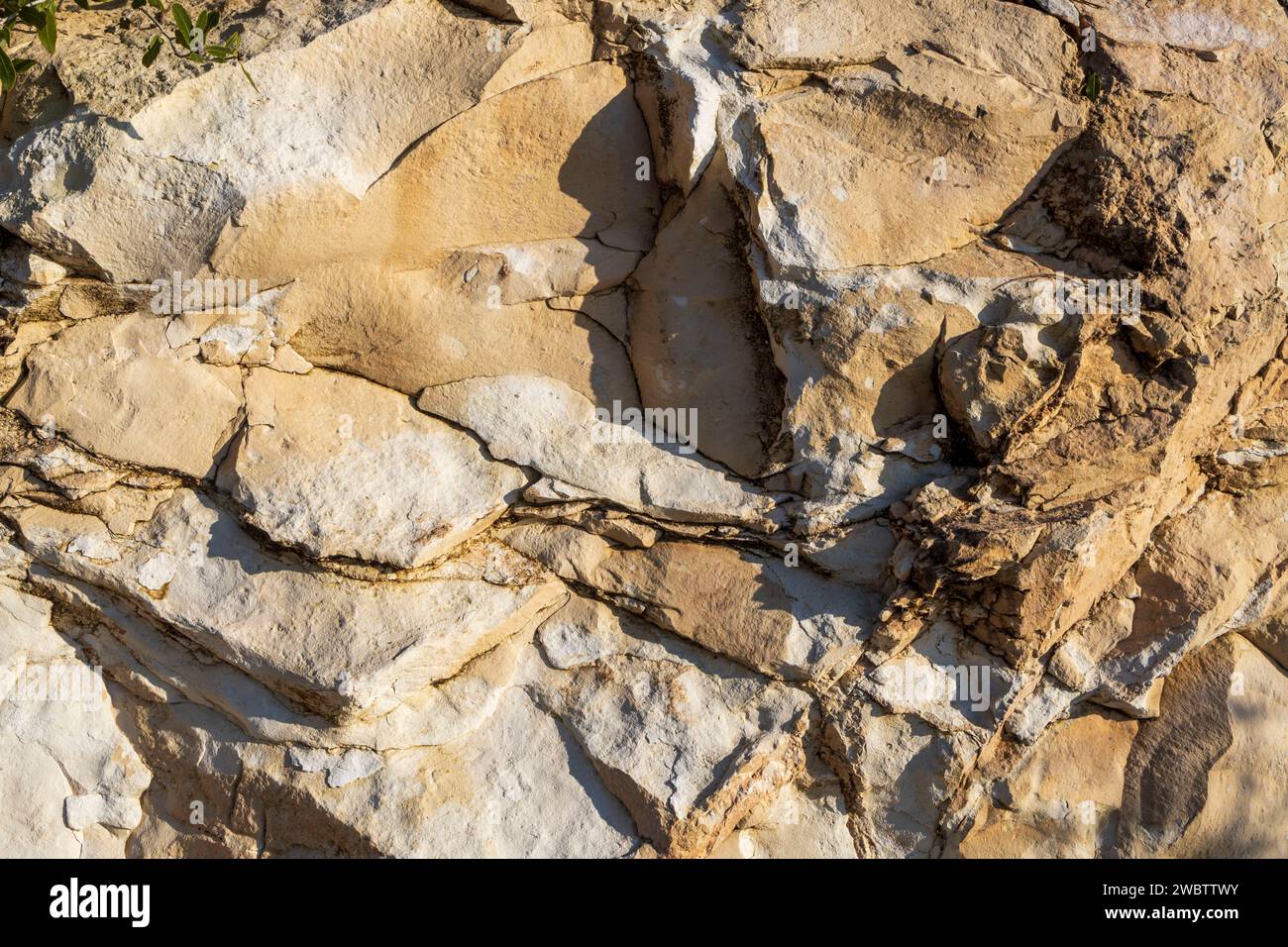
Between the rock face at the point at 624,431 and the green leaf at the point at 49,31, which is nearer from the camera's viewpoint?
the green leaf at the point at 49,31

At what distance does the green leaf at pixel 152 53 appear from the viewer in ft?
11.8

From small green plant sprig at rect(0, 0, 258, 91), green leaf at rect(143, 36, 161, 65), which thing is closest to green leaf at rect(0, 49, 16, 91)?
small green plant sprig at rect(0, 0, 258, 91)

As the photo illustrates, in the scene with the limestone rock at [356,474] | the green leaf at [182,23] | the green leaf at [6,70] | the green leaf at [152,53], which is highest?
the green leaf at [182,23]

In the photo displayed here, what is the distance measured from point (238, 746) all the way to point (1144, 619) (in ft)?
10.00

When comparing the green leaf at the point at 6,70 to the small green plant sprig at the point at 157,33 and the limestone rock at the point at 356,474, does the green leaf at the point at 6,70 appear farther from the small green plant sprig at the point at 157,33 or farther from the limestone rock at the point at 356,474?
the limestone rock at the point at 356,474

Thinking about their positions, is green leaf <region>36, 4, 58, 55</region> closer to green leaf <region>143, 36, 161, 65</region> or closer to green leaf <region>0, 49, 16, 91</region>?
green leaf <region>0, 49, 16, 91</region>

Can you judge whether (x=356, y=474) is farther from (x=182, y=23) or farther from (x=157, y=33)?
(x=157, y=33)

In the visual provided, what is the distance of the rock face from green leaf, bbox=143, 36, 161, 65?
0.26 ft

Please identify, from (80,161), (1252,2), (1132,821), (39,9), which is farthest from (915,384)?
(39,9)

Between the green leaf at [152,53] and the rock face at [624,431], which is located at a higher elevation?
the green leaf at [152,53]

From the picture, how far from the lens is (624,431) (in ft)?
12.8

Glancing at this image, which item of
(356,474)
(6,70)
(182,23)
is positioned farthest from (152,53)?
(356,474)

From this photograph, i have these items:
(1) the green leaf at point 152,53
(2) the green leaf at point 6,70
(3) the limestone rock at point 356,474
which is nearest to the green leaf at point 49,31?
(2) the green leaf at point 6,70

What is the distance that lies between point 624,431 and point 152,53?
1.88 metres
